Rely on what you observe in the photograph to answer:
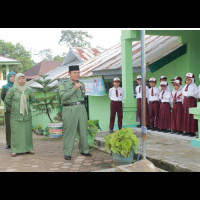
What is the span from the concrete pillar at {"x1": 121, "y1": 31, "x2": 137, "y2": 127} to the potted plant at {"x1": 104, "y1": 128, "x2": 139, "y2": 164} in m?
3.53

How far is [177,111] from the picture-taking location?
6.75 metres

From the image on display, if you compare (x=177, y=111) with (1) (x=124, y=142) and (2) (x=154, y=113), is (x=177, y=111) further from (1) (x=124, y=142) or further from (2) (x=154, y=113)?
(1) (x=124, y=142)

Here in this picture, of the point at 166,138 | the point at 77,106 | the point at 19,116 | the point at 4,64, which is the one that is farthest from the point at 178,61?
the point at 4,64

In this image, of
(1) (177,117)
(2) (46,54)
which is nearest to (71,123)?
(1) (177,117)

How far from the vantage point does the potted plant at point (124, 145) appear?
4562 mm

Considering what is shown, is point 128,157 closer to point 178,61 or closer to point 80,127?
point 80,127

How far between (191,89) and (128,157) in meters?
2.57

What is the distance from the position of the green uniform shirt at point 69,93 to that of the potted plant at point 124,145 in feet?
3.88

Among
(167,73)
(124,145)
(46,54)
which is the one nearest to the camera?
(124,145)

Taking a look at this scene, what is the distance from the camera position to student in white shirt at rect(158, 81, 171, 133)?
7.15 meters

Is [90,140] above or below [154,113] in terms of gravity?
below

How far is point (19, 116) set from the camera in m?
5.94

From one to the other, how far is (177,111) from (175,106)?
0.14 meters

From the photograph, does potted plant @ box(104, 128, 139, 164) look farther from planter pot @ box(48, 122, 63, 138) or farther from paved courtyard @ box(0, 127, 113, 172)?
planter pot @ box(48, 122, 63, 138)
